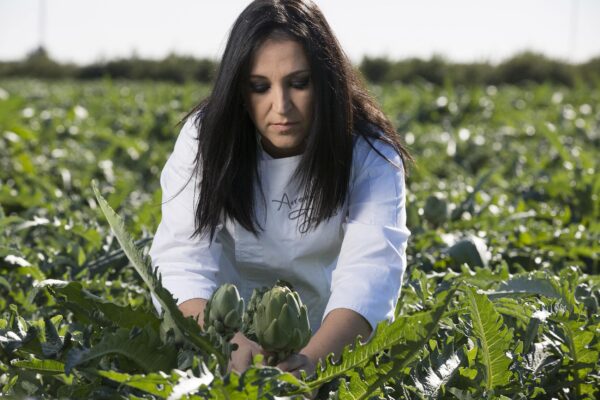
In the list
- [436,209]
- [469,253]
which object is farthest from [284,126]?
[436,209]

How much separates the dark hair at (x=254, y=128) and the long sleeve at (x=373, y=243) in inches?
2.0

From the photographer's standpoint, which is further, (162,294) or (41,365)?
(41,365)

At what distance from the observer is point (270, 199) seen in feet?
7.90

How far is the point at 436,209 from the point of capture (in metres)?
3.64

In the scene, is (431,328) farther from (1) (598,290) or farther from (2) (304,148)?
(1) (598,290)

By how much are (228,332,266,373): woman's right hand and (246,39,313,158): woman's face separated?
1.98 ft

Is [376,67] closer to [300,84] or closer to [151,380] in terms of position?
[300,84]

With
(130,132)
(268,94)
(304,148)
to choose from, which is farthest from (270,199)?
(130,132)

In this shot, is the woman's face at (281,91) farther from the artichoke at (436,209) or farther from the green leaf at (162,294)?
the artichoke at (436,209)

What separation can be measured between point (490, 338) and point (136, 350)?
647 millimetres

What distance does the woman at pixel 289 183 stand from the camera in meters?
2.13

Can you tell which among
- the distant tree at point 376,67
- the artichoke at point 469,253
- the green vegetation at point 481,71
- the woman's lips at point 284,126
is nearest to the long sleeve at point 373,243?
the woman's lips at point 284,126

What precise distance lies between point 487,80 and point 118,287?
60.3 ft

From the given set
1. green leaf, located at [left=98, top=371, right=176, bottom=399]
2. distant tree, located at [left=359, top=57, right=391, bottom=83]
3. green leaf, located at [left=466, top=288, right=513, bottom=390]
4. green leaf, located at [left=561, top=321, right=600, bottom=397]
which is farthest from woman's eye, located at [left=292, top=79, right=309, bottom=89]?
distant tree, located at [left=359, top=57, right=391, bottom=83]
